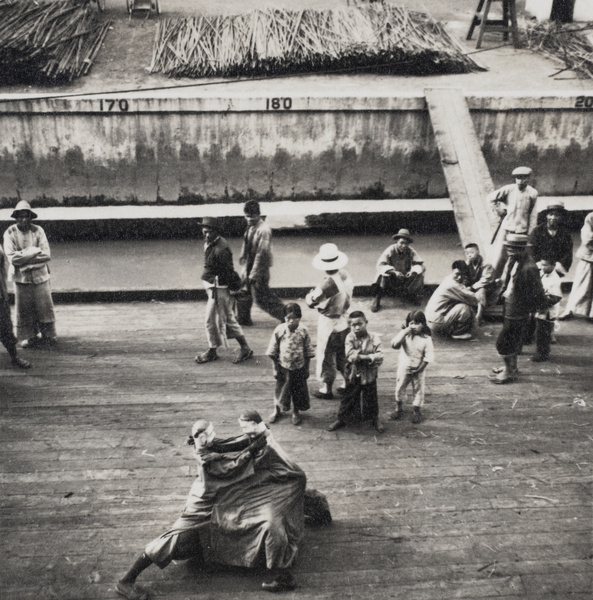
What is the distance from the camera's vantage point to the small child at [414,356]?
6.84m

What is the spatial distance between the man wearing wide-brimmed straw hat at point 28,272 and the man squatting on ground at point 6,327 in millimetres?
166

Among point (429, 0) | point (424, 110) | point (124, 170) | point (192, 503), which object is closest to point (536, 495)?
point (192, 503)

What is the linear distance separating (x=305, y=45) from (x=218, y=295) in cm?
701

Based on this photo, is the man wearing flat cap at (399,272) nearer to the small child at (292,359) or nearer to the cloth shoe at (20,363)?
the small child at (292,359)

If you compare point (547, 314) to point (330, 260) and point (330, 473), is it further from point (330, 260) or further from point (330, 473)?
point (330, 473)

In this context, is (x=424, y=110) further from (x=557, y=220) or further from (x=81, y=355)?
(x=81, y=355)

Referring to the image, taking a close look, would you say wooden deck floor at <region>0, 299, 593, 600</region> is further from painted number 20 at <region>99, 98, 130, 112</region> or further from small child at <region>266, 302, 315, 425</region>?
painted number 20 at <region>99, 98, 130, 112</region>

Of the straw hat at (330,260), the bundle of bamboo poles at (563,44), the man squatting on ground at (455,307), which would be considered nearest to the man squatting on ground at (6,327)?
the straw hat at (330,260)

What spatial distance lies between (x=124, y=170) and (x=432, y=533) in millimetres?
8642

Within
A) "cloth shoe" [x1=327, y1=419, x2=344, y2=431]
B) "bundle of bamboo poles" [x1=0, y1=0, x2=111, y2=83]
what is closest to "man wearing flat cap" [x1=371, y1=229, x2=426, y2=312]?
"cloth shoe" [x1=327, y1=419, x2=344, y2=431]

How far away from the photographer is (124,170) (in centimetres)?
1209

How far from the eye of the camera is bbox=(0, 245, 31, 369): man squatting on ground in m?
7.83

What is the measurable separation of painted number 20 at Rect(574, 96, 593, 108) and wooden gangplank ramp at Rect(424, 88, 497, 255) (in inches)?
80.3

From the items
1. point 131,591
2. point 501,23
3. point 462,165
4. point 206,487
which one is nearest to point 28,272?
point 206,487
